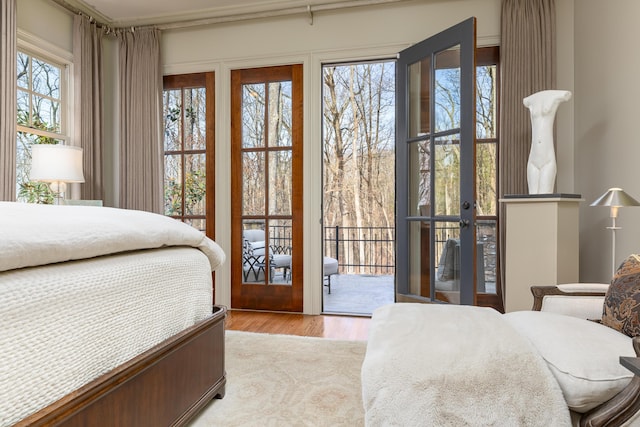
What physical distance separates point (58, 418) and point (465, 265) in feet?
8.31

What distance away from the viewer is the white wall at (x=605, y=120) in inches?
89.2

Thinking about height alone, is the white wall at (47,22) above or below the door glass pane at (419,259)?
above

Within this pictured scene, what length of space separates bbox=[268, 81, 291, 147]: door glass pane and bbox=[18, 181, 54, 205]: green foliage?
2033 mm

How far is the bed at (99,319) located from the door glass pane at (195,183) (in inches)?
89.7

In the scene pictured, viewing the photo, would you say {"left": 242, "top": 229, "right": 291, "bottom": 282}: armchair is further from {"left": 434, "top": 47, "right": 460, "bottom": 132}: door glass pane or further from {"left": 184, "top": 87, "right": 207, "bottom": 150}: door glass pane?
{"left": 434, "top": 47, "right": 460, "bottom": 132}: door glass pane

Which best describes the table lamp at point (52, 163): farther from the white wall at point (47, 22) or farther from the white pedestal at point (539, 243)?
the white pedestal at point (539, 243)

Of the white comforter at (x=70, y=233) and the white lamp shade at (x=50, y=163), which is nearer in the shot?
the white comforter at (x=70, y=233)

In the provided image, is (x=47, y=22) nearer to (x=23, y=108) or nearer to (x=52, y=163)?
(x=23, y=108)

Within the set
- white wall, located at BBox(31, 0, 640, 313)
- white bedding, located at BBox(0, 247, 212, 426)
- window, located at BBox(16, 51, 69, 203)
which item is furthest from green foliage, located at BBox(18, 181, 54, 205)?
white bedding, located at BBox(0, 247, 212, 426)

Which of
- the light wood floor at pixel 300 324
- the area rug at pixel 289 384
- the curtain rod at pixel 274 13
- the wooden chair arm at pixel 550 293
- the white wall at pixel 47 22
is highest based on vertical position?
the curtain rod at pixel 274 13

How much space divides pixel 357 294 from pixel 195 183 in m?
2.38

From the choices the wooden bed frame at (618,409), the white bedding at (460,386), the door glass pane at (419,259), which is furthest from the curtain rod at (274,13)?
the wooden bed frame at (618,409)

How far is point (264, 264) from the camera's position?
3.69 m

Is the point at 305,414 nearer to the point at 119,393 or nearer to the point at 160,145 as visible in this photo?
the point at 119,393
